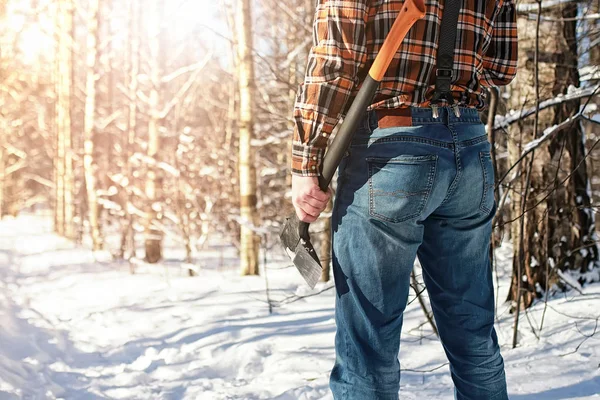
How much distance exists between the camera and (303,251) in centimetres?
177

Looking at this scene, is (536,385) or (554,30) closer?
(536,385)

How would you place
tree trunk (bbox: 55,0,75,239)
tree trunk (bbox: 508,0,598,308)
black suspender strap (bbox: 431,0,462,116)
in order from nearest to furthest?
black suspender strap (bbox: 431,0,462,116) < tree trunk (bbox: 508,0,598,308) < tree trunk (bbox: 55,0,75,239)

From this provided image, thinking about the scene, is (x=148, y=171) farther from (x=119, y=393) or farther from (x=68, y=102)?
(x=119, y=393)


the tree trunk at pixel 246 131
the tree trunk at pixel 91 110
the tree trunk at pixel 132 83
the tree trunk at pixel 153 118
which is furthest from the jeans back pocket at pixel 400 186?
the tree trunk at pixel 91 110

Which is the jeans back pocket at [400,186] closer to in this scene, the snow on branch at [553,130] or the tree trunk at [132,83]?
the snow on branch at [553,130]

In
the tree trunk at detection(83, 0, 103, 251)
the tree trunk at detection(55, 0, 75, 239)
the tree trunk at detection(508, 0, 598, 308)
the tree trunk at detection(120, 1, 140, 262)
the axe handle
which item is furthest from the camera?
the tree trunk at detection(55, 0, 75, 239)

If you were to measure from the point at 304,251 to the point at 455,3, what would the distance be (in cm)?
92

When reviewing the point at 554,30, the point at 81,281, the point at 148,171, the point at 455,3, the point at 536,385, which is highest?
the point at 554,30

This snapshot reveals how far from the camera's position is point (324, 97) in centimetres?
151

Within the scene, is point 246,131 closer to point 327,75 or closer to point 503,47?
point 503,47

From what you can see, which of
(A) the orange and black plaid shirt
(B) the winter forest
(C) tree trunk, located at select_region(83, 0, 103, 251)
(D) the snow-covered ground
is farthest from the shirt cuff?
(C) tree trunk, located at select_region(83, 0, 103, 251)

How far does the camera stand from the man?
151 centimetres

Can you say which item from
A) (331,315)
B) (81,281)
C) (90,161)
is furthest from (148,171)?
(331,315)

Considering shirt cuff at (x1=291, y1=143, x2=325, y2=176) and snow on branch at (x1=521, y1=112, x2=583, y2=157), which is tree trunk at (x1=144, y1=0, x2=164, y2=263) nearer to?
snow on branch at (x1=521, y1=112, x2=583, y2=157)
